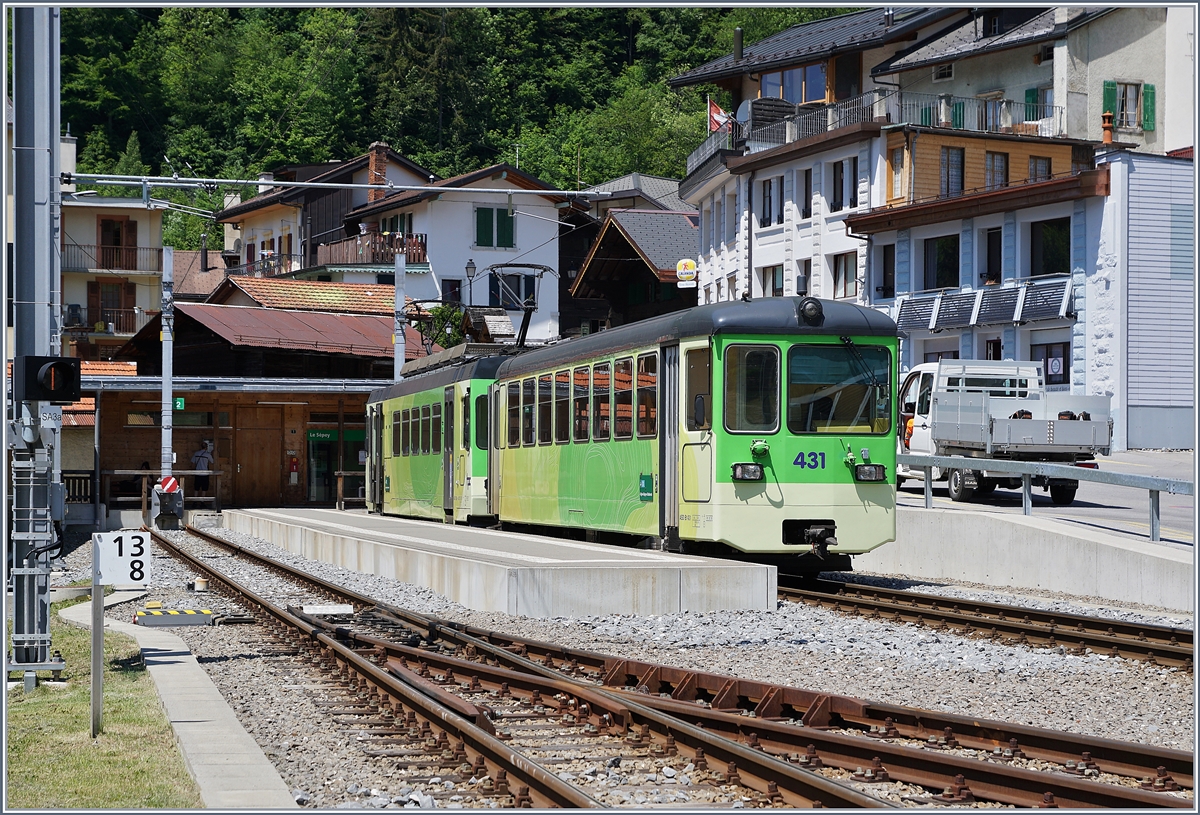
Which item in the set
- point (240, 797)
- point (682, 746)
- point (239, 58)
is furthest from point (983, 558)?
point (239, 58)

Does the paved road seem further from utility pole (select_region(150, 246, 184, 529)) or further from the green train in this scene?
utility pole (select_region(150, 246, 184, 529))

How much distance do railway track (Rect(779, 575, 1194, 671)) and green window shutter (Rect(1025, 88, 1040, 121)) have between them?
33.7m

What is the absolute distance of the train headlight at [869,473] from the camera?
16.0m

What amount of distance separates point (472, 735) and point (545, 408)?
1287cm

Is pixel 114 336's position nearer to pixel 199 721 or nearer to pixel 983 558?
pixel 983 558

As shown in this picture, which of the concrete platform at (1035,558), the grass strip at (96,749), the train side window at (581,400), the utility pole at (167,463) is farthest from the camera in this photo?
the utility pole at (167,463)

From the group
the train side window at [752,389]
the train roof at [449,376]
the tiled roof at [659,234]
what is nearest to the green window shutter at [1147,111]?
the tiled roof at [659,234]

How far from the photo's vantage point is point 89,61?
7162 centimetres

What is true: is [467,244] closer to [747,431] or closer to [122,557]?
[747,431]

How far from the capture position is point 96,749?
820 cm

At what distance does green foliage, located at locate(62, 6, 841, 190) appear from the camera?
254ft

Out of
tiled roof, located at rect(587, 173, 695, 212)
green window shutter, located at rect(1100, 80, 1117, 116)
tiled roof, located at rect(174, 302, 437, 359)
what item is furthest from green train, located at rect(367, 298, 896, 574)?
tiled roof, located at rect(587, 173, 695, 212)

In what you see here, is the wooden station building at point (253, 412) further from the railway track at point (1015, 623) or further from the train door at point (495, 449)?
the railway track at point (1015, 623)

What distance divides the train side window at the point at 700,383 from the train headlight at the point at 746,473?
513mm
